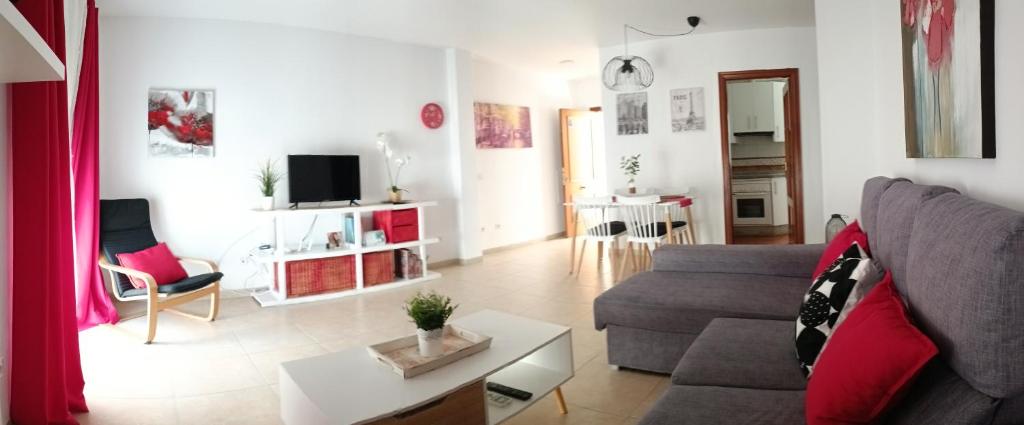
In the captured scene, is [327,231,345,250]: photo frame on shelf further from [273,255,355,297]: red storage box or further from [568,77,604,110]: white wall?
[568,77,604,110]: white wall

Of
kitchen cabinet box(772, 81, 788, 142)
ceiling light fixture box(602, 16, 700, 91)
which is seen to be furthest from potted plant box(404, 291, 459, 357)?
kitchen cabinet box(772, 81, 788, 142)

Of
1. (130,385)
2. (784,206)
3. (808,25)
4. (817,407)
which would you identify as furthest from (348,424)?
(784,206)

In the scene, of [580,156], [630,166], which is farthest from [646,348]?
[580,156]

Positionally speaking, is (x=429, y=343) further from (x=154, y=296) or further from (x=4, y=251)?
(x=154, y=296)

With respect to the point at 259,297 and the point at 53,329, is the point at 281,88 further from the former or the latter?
the point at 53,329

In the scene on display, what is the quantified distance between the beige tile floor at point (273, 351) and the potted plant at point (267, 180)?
0.84 m

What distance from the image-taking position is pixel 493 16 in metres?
5.17

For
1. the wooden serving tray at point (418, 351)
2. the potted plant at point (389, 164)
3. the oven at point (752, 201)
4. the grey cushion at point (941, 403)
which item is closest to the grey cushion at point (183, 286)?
the potted plant at point (389, 164)

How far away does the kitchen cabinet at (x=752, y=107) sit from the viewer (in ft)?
25.8

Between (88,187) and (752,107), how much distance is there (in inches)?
289

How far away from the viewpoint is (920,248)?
4.65 ft

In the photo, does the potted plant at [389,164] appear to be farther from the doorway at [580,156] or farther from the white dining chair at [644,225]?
the doorway at [580,156]

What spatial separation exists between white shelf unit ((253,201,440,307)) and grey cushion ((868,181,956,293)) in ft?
13.1

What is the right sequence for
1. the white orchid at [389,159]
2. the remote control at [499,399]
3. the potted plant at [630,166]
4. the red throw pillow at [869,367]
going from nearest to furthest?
the red throw pillow at [869,367]
the remote control at [499,399]
the white orchid at [389,159]
the potted plant at [630,166]
